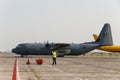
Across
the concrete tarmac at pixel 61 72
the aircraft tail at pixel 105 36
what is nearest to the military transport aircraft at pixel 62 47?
the aircraft tail at pixel 105 36

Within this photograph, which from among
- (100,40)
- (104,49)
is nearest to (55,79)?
(100,40)

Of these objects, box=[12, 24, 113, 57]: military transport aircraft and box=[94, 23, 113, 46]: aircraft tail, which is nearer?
box=[12, 24, 113, 57]: military transport aircraft

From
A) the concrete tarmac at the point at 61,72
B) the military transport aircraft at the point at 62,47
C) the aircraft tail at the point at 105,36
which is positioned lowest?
the concrete tarmac at the point at 61,72

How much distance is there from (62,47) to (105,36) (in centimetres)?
1257

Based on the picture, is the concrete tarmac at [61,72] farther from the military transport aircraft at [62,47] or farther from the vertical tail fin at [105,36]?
the vertical tail fin at [105,36]

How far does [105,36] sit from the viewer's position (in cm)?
7894

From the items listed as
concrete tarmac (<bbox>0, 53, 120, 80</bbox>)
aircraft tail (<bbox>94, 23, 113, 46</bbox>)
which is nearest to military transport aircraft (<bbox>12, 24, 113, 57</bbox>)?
aircraft tail (<bbox>94, 23, 113, 46</bbox>)

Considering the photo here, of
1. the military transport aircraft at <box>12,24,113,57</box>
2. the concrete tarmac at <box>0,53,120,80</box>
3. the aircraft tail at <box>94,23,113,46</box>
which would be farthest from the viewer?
the aircraft tail at <box>94,23,113,46</box>

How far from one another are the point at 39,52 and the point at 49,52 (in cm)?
240

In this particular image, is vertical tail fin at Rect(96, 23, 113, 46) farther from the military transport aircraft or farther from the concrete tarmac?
the concrete tarmac

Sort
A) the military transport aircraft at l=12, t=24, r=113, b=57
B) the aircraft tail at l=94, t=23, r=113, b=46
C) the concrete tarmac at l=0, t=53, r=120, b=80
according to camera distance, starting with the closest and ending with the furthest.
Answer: the concrete tarmac at l=0, t=53, r=120, b=80 → the military transport aircraft at l=12, t=24, r=113, b=57 → the aircraft tail at l=94, t=23, r=113, b=46

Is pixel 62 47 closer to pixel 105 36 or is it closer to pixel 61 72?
pixel 105 36

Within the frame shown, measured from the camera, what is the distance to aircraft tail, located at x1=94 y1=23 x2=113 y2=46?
256 feet

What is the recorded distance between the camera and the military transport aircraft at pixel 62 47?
71.1 m
